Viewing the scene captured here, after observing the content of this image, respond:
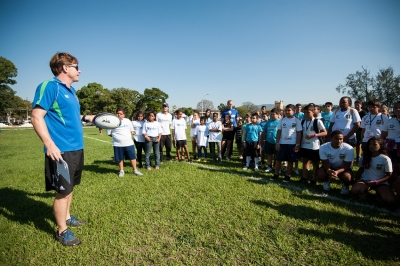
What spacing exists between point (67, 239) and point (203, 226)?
6.36 feet

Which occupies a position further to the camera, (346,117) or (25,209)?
(346,117)

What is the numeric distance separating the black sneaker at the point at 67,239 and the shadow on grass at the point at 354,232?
3171 millimetres

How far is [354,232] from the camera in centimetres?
297

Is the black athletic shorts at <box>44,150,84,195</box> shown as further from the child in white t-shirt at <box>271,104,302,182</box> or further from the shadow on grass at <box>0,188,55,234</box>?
the child in white t-shirt at <box>271,104,302,182</box>

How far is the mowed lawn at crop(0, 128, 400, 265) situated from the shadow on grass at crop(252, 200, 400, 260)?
0.01m

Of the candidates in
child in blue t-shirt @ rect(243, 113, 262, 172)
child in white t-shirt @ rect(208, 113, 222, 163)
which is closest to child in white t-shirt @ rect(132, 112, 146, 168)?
child in white t-shirt @ rect(208, 113, 222, 163)

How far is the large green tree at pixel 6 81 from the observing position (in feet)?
157

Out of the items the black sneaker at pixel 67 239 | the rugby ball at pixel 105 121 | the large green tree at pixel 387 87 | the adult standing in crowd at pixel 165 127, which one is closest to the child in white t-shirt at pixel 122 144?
the adult standing in crowd at pixel 165 127

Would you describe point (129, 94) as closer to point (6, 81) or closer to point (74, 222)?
point (6, 81)

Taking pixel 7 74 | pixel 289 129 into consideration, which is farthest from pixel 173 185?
pixel 7 74

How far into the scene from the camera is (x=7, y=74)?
Answer: 49.0 meters

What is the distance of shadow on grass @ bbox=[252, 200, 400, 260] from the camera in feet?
8.48

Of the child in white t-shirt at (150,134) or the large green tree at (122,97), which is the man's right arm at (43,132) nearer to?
the child in white t-shirt at (150,134)

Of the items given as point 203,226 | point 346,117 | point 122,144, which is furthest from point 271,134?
point 122,144
